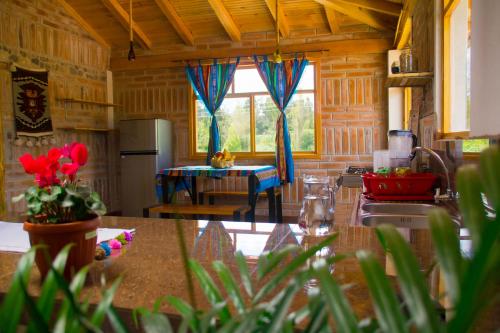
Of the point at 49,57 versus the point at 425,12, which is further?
the point at 49,57

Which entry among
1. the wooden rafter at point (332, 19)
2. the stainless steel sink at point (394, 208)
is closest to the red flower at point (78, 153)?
the stainless steel sink at point (394, 208)

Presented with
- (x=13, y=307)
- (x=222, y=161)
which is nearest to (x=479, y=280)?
(x=13, y=307)

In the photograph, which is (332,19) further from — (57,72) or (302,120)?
(57,72)

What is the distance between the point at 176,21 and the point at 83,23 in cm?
153

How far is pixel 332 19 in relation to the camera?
243 inches

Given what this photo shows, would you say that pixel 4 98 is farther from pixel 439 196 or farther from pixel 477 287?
pixel 477 287

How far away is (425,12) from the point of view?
348 centimetres

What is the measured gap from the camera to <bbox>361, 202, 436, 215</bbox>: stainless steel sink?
246cm

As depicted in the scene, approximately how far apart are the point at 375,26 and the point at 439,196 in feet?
14.2

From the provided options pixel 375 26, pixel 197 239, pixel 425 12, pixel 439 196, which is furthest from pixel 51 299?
pixel 375 26

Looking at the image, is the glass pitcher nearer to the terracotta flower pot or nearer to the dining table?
the terracotta flower pot

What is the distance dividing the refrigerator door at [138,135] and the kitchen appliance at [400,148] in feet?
13.5

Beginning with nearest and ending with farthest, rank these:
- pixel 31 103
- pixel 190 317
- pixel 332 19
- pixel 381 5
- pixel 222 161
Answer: pixel 190 317
pixel 381 5
pixel 222 161
pixel 31 103
pixel 332 19

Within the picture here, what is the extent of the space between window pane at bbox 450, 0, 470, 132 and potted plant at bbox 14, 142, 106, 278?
2.69m
